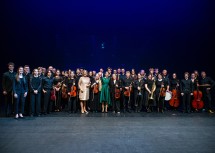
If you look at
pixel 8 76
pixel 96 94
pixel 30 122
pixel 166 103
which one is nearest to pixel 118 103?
pixel 96 94

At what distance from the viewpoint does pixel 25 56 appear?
486 inches

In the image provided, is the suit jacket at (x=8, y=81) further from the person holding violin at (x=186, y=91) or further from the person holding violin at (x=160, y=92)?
the person holding violin at (x=186, y=91)

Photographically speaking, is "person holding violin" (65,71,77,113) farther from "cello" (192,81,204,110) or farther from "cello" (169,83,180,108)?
"cello" (192,81,204,110)

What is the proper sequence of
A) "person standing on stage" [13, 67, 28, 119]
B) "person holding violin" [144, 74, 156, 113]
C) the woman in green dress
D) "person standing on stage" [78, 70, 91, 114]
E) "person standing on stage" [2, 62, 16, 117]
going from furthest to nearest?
"person holding violin" [144, 74, 156, 113], the woman in green dress, "person standing on stage" [78, 70, 91, 114], "person standing on stage" [2, 62, 16, 117], "person standing on stage" [13, 67, 28, 119]

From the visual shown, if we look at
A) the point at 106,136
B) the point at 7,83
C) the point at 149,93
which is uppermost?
the point at 7,83

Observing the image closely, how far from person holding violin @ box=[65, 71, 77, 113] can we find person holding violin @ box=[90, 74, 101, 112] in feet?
2.29

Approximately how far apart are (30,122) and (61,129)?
1.40m

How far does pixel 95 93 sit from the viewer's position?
8922 mm

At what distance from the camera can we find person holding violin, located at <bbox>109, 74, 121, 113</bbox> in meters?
8.66

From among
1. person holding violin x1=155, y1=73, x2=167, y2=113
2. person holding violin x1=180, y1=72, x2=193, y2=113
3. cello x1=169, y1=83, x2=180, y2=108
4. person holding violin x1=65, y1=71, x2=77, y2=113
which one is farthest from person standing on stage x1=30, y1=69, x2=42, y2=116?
person holding violin x1=180, y1=72, x2=193, y2=113

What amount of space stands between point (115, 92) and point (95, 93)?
818 millimetres

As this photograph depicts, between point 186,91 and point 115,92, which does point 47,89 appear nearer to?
point 115,92

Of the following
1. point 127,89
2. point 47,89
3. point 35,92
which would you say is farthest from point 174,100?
point 35,92

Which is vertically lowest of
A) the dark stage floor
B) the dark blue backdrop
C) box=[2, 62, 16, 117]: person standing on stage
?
the dark stage floor
